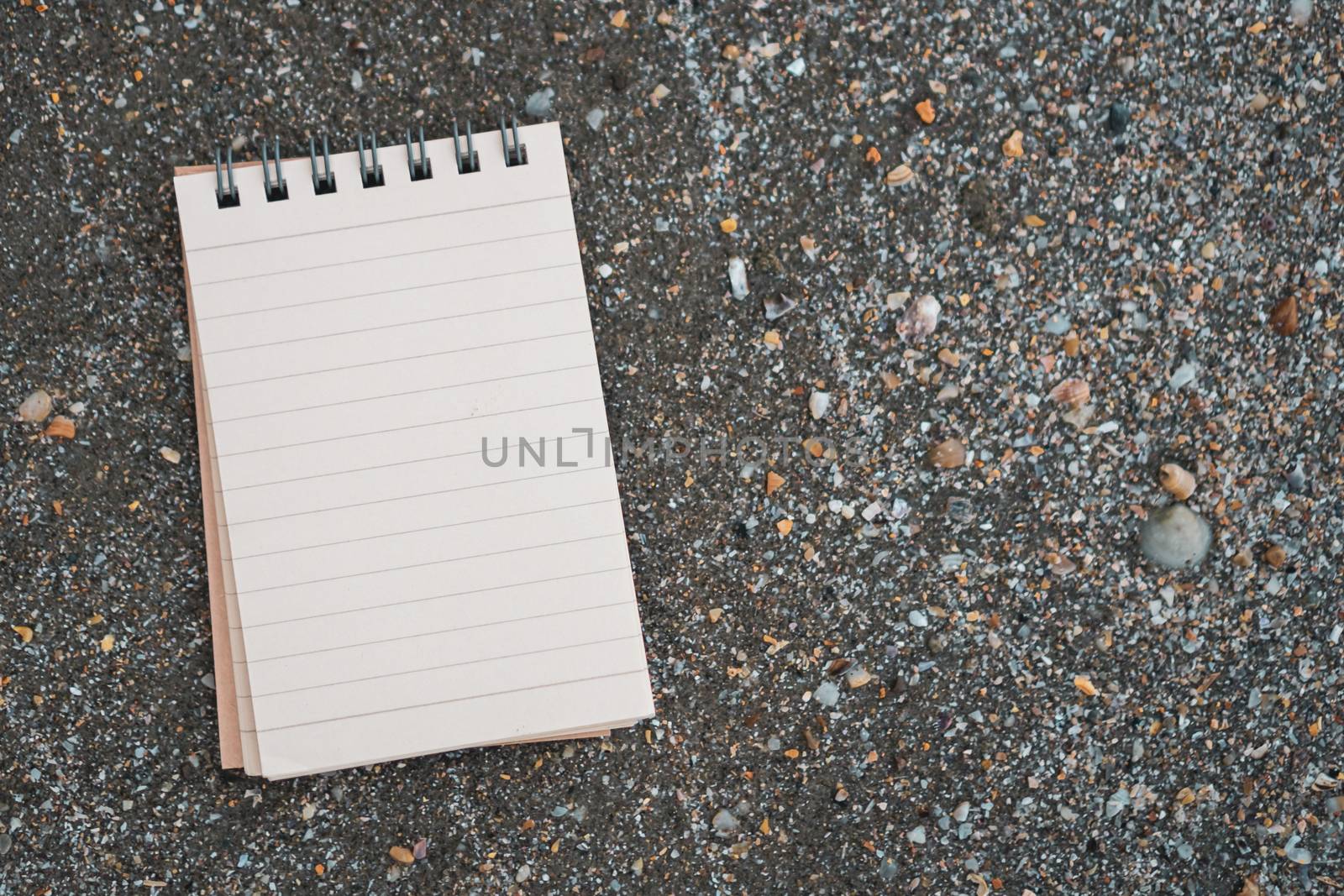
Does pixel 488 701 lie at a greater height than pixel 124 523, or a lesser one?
lesser

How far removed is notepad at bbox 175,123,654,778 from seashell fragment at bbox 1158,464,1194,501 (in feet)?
1.10

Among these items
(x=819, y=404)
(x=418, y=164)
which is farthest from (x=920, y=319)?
(x=418, y=164)

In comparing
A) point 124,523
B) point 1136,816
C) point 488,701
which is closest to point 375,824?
point 488,701

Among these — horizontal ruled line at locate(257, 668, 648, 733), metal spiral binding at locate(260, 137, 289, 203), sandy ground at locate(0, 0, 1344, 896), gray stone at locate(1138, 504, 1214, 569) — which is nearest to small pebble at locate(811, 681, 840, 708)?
sandy ground at locate(0, 0, 1344, 896)

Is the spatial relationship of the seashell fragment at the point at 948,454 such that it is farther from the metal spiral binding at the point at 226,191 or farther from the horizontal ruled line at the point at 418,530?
the metal spiral binding at the point at 226,191

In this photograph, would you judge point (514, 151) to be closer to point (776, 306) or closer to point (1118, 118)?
point (776, 306)

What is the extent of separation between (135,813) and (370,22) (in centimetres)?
49

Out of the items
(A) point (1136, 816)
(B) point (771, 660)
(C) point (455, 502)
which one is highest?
(C) point (455, 502)

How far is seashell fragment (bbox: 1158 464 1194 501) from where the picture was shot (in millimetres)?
578

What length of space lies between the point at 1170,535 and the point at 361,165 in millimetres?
535

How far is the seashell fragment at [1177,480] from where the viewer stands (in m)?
0.58

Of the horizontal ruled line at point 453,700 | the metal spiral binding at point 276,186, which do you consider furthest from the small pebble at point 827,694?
the metal spiral binding at point 276,186

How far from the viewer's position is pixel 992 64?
573 mm

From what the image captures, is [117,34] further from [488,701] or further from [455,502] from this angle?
[488,701]
